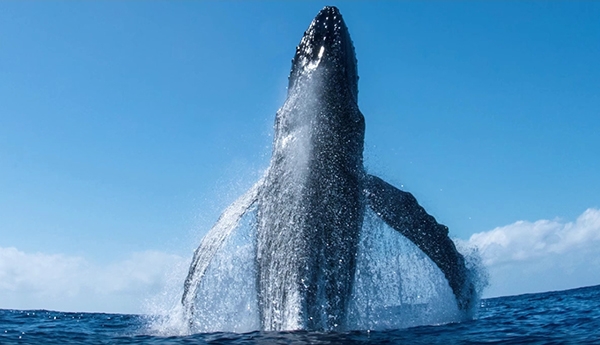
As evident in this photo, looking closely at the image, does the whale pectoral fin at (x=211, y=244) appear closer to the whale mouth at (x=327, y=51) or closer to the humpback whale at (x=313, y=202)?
the humpback whale at (x=313, y=202)

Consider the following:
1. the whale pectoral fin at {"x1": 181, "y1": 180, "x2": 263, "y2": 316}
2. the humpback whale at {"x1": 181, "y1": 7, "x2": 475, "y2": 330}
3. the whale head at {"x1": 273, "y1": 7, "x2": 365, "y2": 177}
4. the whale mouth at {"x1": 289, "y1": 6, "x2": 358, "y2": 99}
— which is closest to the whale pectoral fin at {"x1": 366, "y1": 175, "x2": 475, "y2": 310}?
the humpback whale at {"x1": 181, "y1": 7, "x2": 475, "y2": 330}

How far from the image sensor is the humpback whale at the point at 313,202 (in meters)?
10.7

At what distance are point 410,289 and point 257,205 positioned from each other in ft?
13.4

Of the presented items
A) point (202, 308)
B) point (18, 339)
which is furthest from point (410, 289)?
point (18, 339)

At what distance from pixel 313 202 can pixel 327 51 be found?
3.33 metres

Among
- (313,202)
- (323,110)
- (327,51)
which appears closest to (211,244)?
(313,202)

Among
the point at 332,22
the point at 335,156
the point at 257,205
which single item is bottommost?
the point at 257,205

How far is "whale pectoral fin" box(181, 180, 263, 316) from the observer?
1213 centimetres

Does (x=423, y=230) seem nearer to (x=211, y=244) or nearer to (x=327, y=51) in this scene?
(x=327, y=51)

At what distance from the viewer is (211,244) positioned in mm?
12289

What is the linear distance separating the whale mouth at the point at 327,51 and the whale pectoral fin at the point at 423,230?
256cm

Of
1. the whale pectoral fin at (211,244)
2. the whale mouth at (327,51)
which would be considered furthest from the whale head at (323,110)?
the whale pectoral fin at (211,244)

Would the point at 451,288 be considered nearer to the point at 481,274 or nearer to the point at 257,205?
the point at 481,274

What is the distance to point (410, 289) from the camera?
41.8ft
